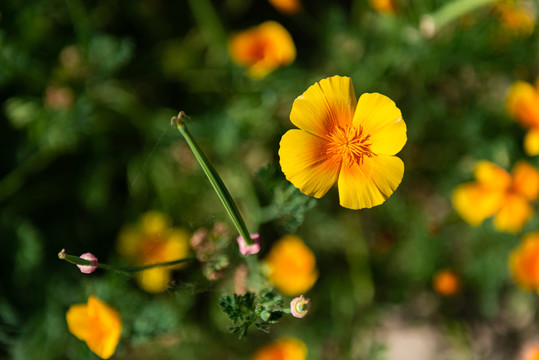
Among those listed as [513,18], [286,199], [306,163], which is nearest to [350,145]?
[306,163]

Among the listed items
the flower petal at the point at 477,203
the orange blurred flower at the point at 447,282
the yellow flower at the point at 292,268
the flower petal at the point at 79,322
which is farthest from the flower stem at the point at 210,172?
the orange blurred flower at the point at 447,282

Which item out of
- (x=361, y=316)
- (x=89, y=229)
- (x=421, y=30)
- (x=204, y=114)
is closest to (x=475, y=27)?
(x=421, y=30)

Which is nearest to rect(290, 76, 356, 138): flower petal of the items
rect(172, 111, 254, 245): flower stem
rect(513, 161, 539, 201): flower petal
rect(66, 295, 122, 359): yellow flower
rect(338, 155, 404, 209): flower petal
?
rect(338, 155, 404, 209): flower petal

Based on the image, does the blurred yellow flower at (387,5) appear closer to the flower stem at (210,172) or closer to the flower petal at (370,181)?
the flower petal at (370,181)

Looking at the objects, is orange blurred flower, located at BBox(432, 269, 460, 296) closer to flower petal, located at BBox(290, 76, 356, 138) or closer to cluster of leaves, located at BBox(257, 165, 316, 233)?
cluster of leaves, located at BBox(257, 165, 316, 233)

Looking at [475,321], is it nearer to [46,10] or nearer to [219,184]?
[219,184]

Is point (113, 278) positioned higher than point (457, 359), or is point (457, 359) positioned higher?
point (457, 359)

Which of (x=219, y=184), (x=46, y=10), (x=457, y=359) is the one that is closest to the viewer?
(x=219, y=184)
